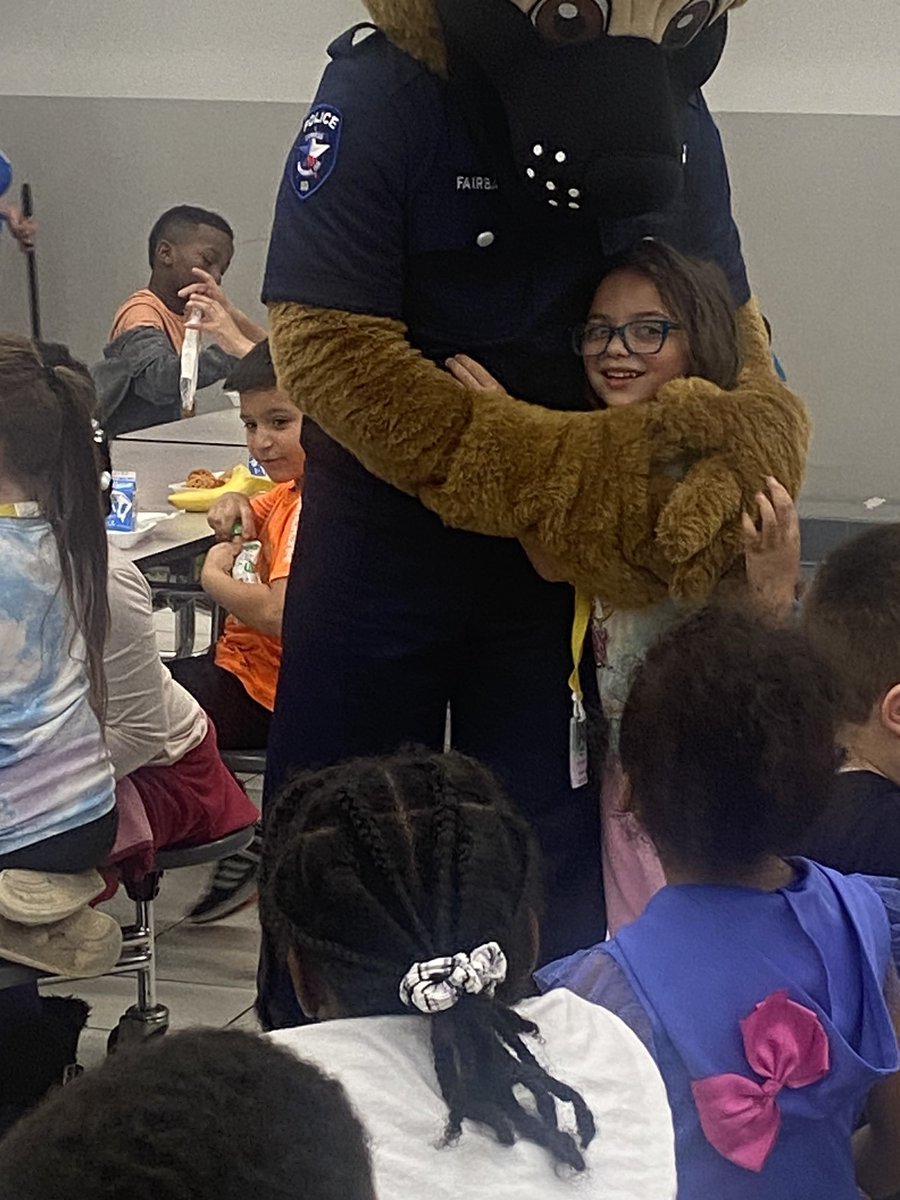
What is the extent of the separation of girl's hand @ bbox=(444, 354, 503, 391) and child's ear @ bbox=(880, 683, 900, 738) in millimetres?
528

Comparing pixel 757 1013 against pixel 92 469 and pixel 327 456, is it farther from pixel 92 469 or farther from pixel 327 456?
pixel 92 469

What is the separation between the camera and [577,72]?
5.49 ft

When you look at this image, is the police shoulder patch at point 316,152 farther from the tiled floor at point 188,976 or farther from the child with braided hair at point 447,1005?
the tiled floor at point 188,976

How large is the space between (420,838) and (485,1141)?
232 mm

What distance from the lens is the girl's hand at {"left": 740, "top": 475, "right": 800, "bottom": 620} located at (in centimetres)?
179

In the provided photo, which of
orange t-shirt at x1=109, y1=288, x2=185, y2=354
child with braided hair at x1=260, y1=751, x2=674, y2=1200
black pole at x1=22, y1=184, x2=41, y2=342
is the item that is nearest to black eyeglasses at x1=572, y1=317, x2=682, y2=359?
child with braided hair at x1=260, y1=751, x2=674, y2=1200

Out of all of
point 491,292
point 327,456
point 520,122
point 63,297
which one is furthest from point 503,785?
point 63,297

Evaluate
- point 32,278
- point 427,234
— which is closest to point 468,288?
point 427,234

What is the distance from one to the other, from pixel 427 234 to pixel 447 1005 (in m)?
0.87

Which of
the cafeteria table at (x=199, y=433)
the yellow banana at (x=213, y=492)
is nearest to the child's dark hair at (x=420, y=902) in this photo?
the yellow banana at (x=213, y=492)

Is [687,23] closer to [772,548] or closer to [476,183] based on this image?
[476,183]

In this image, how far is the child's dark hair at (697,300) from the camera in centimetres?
179

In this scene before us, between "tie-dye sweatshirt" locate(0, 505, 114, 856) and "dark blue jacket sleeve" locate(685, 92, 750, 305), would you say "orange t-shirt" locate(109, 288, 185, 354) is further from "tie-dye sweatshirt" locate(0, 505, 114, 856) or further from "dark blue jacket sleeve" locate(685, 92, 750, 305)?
"dark blue jacket sleeve" locate(685, 92, 750, 305)

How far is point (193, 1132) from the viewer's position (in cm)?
77
